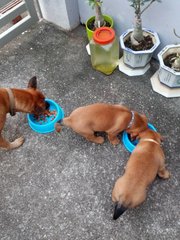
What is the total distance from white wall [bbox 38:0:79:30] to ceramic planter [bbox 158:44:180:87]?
1405 mm

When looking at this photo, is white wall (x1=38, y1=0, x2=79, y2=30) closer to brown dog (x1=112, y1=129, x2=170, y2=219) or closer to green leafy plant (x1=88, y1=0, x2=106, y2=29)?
green leafy plant (x1=88, y1=0, x2=106, y2=29)

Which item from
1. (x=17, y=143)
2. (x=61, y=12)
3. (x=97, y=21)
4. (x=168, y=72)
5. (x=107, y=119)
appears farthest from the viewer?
(x=61, y=12)

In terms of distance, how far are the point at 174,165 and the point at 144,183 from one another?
2.21ft

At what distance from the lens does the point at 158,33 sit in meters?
3.44

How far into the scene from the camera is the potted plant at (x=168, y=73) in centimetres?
315

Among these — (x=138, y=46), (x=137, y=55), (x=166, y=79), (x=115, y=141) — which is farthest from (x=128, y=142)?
(x=138, y=46)

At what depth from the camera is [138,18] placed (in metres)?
3.17

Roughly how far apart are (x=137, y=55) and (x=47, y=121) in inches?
48.7

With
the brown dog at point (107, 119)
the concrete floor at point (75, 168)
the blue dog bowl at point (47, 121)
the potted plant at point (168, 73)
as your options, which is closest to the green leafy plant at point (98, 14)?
the concrete floor at point (75, 168)

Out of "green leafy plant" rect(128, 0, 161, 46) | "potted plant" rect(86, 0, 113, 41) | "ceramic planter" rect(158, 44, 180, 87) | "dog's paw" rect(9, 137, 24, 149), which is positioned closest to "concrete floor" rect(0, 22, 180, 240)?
"dog's paw" rect(9, 137, 24, 149)

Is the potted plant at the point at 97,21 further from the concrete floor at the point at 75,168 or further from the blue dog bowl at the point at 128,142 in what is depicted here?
the blue dog bowl at the point at 128,142

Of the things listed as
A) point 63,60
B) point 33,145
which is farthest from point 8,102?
point 63,60

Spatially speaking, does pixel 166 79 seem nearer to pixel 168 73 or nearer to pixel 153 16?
pixel 168 73

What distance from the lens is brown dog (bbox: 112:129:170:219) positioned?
2.46 m
